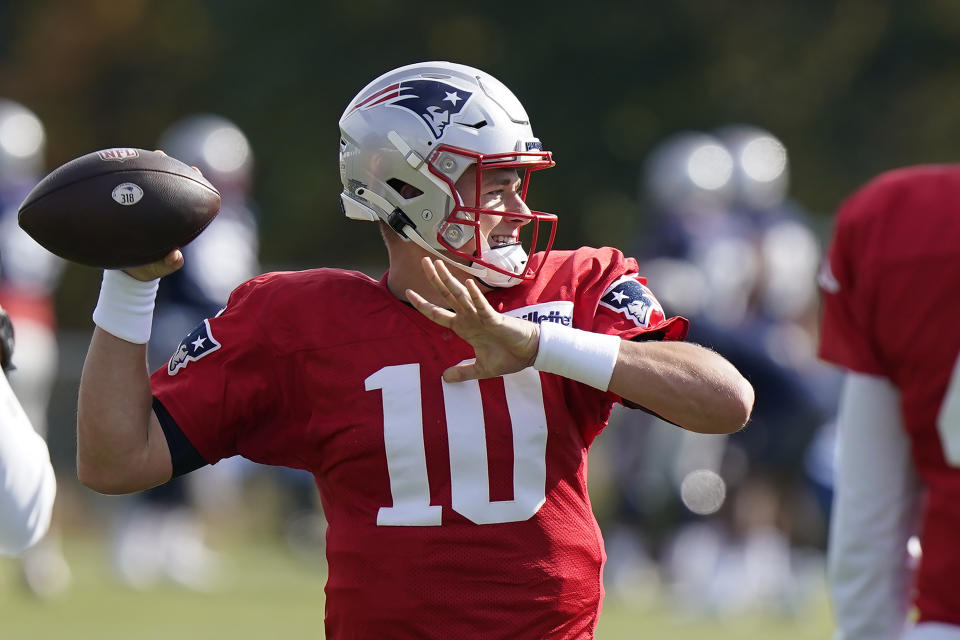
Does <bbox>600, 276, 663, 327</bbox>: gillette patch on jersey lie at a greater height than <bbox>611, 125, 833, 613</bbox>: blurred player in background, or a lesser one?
greater

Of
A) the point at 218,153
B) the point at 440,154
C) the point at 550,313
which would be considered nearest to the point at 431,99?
the point at 440,154

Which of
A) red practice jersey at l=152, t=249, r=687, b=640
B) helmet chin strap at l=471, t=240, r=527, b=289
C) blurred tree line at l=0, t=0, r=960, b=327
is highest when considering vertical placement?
helmet chin strap at l=471, t=240, r=527, b=289

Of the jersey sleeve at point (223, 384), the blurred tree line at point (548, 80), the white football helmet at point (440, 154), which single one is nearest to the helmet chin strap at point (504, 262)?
the white football helmet at point (440, 154)

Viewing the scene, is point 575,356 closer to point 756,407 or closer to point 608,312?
point 608,312

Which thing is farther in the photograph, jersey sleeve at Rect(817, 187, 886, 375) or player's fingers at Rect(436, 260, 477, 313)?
player's fingers at Rect(436, 260, 477, 313)

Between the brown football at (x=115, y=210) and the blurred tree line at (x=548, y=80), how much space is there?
1376cm

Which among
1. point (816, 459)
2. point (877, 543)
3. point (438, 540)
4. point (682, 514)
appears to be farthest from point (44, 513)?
point (682, 514)

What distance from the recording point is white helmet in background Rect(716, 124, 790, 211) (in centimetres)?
866

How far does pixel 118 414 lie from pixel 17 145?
570cm

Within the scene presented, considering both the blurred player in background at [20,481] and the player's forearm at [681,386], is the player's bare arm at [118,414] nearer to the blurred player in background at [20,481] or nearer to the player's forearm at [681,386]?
the blurred player in background at [20,481]

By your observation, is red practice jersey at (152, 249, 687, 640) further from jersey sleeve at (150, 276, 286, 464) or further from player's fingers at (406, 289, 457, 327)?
player's fingers at (406, 289, 457, 327)

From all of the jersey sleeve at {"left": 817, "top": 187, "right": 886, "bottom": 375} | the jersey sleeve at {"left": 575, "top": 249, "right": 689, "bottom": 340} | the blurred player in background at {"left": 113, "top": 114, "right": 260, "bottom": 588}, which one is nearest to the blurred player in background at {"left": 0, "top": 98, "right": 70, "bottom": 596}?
the blurred player in background at {"left": 113, "top": 114, "right": 260, "bottom": 588}

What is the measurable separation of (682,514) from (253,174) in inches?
398

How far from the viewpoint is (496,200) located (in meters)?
3.04
